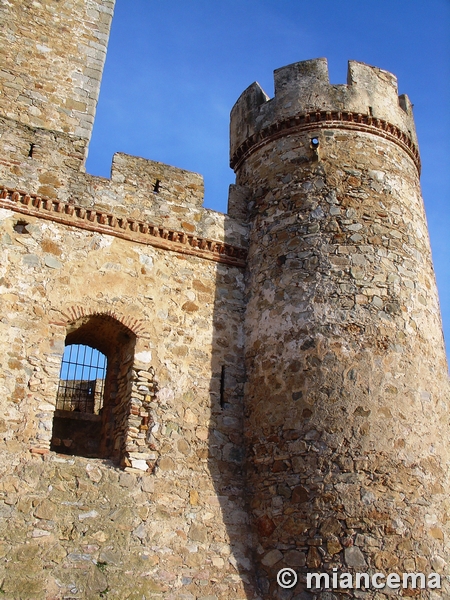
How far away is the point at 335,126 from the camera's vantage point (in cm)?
886

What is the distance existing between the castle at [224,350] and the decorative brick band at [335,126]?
3cm

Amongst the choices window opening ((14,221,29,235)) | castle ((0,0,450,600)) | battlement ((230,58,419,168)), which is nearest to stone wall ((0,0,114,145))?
castle ((0,0,450,600))

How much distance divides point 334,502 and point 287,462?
69cm

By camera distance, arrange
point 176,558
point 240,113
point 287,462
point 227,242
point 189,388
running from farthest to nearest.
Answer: point 240,113
point 227,242
point 189,388
point 287,462
point 176,558

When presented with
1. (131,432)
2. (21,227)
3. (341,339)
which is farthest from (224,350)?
(21,227)

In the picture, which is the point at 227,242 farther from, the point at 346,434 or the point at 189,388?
the point at 346,434

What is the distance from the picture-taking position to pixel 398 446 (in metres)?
6.88

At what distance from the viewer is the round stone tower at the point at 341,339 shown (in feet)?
21.6

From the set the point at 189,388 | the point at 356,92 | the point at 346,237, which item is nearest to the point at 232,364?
the point at 189,388

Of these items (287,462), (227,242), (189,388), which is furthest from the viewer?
(227,242)

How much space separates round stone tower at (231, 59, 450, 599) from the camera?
259 inches

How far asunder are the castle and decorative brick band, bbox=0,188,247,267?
1.1 inches

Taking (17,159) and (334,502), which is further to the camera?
(17,159)

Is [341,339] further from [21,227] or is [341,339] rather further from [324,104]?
[21,227]
